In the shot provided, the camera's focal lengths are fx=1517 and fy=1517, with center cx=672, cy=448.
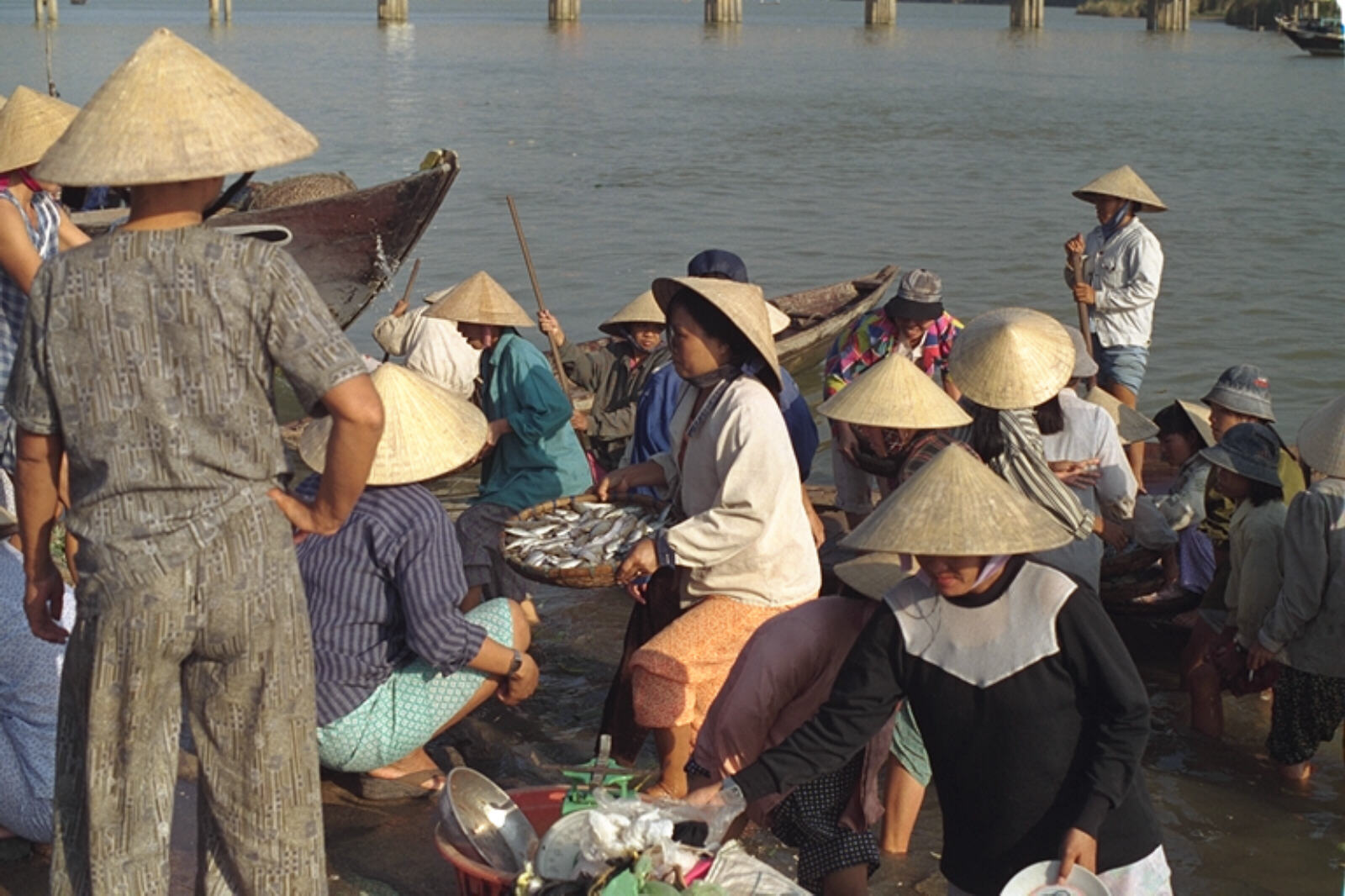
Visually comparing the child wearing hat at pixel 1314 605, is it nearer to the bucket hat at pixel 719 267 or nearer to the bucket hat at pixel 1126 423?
the bucket hat at pixel 1126 423

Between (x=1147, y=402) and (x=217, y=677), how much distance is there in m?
10.6

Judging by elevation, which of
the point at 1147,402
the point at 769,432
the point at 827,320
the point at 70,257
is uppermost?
the point at 70,257

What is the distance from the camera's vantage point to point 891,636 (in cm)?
312

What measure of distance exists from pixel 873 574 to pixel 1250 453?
1.97m

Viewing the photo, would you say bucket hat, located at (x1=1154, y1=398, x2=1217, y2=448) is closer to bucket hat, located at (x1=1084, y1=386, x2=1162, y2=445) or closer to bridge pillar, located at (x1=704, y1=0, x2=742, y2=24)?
bucket hat, located at (x1=1084, y1=386, x2=1162, y2=445)

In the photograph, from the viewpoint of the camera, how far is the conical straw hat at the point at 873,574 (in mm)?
3637

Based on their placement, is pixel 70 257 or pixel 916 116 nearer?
pixel 70 257

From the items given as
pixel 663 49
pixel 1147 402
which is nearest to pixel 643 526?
pixel 1147 402

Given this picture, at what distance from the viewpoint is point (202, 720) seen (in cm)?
302

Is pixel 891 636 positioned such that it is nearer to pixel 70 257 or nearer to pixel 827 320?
pixel 70 257

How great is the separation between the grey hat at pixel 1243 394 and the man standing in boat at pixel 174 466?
Answer: 12.4ft

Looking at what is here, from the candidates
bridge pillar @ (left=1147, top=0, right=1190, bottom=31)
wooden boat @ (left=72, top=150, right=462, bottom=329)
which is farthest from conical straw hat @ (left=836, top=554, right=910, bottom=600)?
bridge pillar @ (left=1147, top=0, right=1190, bottom=31)

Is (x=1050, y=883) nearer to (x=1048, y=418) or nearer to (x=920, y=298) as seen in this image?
(x=1048, y=418)

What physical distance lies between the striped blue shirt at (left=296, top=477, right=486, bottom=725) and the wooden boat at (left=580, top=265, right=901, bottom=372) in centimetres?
613
